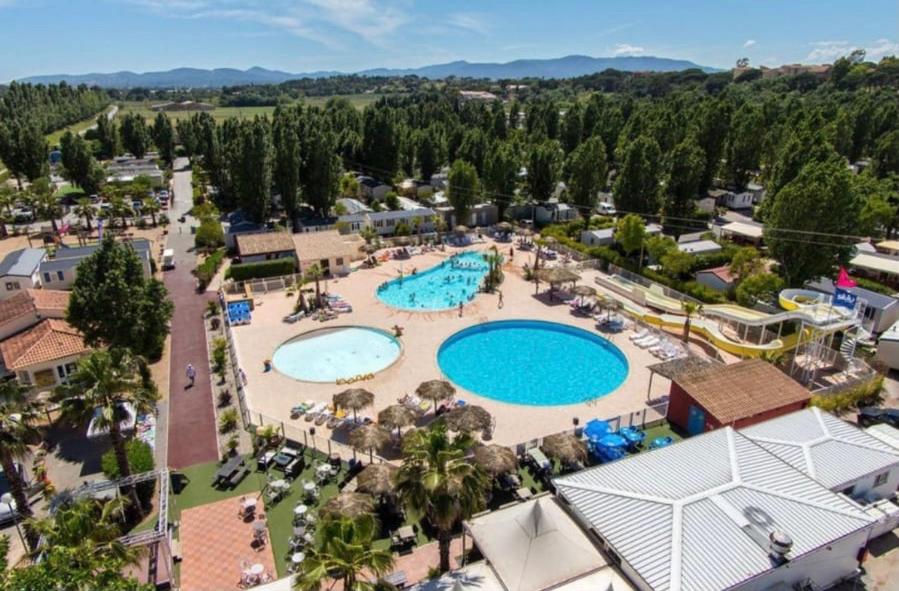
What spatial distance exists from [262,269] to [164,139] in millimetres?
67847

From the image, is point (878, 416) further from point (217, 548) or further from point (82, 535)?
point (82, 535)

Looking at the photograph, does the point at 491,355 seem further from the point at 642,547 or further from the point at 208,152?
the point at 208,152

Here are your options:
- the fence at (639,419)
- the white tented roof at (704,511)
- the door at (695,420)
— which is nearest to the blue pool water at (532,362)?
the fence at (639,419)

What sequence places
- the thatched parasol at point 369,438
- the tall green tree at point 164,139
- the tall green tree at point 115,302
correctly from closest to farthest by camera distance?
the thatched parasol at point 369,438
the tall green tree at point 115,302
the tall green tree at point 164,139

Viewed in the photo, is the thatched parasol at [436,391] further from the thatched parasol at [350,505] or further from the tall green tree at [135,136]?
the tall green tree at [135,136]

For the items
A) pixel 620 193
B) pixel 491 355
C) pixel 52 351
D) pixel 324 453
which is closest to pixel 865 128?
pixel 620 193

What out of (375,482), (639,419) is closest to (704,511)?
(639,419)

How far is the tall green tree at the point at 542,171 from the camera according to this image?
58938 mm

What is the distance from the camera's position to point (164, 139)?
9600cm

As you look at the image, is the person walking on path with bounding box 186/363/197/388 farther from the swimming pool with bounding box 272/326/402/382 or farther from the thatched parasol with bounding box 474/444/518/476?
the thatched parasol with bounding box 474/444/518/476

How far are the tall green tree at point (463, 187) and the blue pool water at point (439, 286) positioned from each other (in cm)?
892

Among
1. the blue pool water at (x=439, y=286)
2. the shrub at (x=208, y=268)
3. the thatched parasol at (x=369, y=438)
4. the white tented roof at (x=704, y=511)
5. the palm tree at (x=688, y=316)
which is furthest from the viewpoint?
the shrub at (x=208, y=268)

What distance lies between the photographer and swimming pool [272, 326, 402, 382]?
32.2m

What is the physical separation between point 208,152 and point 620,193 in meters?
55.9
